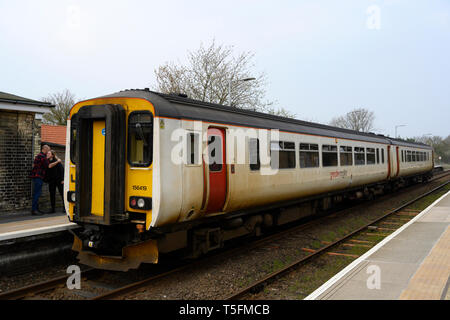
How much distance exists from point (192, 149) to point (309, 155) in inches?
197

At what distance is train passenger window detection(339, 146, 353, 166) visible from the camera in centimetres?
1240

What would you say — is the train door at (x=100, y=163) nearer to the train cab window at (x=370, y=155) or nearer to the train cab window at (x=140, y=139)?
the train cab window at (x=140, y=139)

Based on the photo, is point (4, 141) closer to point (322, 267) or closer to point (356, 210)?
point (322, 267)

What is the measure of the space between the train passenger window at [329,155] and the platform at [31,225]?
24.3 feet

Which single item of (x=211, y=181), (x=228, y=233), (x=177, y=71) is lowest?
(x=228, y=233)

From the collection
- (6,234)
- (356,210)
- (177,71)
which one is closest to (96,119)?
(6,234)

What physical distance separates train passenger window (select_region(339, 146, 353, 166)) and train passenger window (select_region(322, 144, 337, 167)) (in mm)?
568

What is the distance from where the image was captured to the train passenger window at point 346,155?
1240cm

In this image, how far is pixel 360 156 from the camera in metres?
14.1

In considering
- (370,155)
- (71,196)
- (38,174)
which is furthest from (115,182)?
(370,155)

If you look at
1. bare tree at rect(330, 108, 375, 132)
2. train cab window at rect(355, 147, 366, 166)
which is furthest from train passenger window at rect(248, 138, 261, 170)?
bare tree at rect(330, 108, 375, 132)
